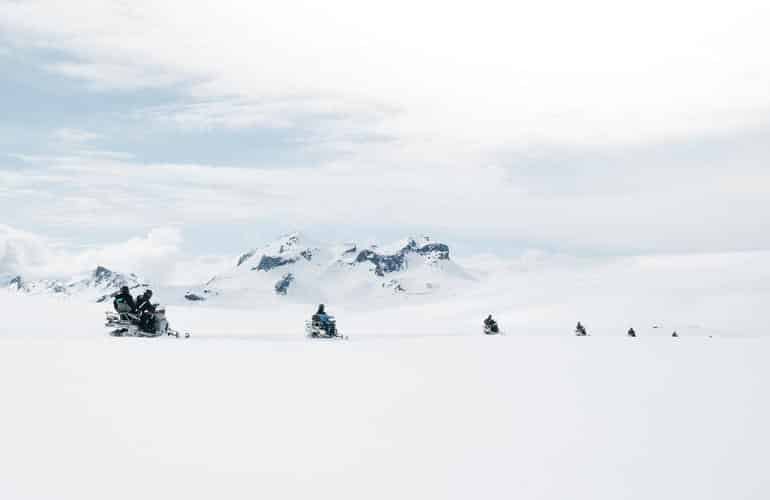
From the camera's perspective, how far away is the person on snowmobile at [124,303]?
149 ft

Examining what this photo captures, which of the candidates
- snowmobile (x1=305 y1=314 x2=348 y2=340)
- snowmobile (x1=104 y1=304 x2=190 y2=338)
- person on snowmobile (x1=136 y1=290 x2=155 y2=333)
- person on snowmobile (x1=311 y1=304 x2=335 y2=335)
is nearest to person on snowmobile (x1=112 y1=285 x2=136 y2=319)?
snowmobile (x1=104 y1=304 x2=190 y2=338)

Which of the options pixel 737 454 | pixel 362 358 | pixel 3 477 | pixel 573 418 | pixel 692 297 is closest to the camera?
pixel 3 477

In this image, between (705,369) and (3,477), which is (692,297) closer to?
(705,369)

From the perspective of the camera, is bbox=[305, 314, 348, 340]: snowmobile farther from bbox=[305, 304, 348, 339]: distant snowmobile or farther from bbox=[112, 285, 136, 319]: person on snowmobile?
bbox=[112, 285, 136, 319]: person on snowmobile

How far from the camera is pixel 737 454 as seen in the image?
13180mm

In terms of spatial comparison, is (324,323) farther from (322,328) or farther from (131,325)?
(131,325)

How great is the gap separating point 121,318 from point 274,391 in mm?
30232

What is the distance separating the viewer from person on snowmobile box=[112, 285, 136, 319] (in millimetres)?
45344

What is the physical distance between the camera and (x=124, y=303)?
45531 millimetres

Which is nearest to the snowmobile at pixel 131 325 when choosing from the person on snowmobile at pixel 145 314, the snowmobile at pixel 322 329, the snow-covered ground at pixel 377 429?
Result: the person on snowmobile at pixel 145 314

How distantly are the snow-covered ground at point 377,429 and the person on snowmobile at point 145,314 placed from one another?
22.0 m

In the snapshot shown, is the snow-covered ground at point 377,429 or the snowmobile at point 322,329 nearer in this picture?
the snow-covered ground at point 377,429

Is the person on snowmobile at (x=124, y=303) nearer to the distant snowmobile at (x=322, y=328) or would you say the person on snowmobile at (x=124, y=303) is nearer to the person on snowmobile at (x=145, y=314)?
the person on snowmobile at (x=145, y=314)

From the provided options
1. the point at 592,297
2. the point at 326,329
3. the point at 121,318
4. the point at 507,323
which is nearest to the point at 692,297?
the point at 592,297
